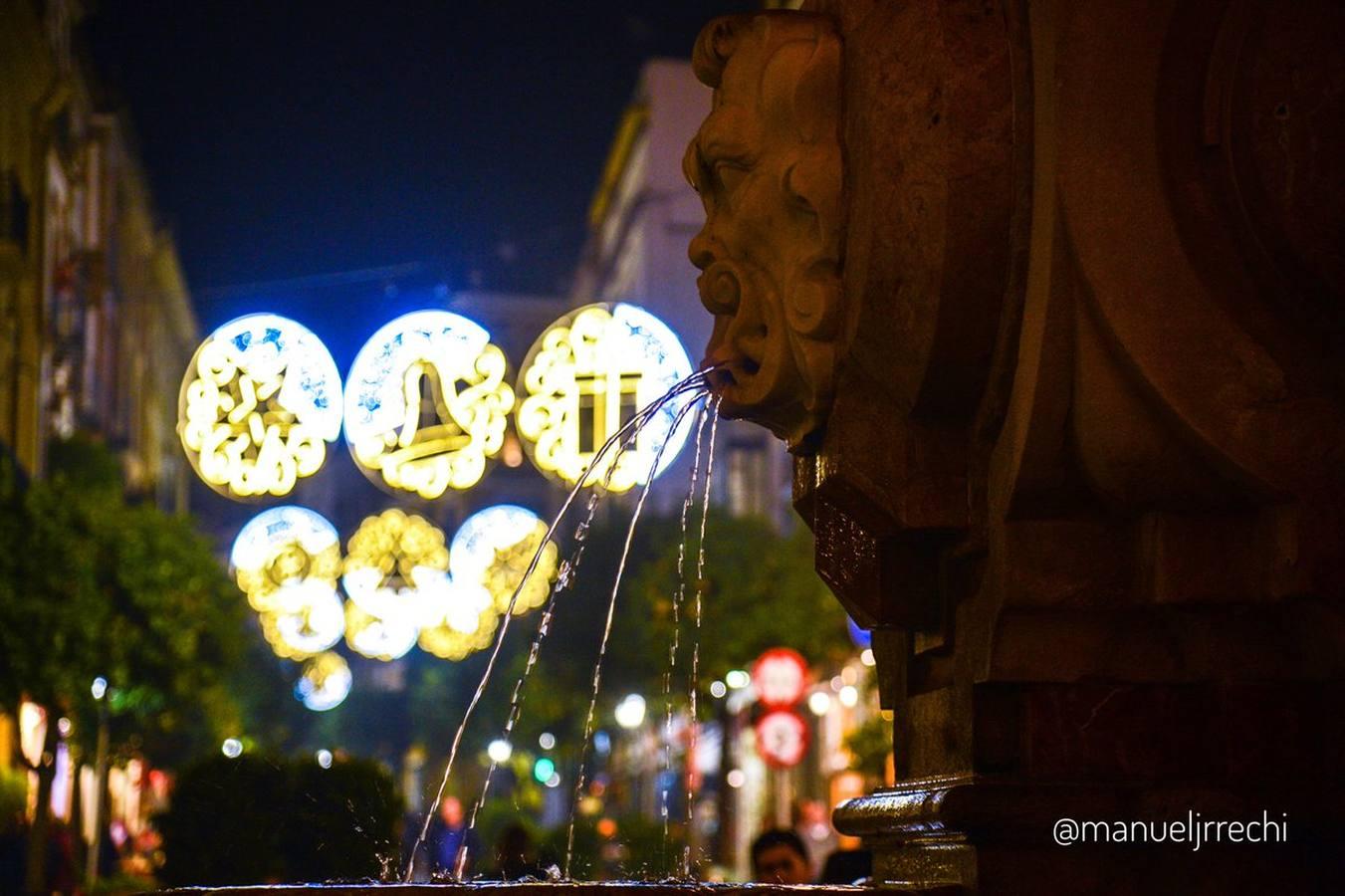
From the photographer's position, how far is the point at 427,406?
1480 centimetres

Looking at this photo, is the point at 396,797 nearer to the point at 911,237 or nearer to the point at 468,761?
the point at 911,237

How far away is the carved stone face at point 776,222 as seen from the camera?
3.70 m

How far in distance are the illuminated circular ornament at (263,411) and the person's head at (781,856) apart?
714 centimetres

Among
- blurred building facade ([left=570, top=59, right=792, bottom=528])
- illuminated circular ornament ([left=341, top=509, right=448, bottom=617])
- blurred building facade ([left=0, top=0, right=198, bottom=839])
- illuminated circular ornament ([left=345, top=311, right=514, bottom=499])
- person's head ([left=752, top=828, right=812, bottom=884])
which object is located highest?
blurred building facade ([left=570, top=59, right=792, bottom=528])

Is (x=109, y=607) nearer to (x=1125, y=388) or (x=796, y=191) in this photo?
(x=796, y=191)

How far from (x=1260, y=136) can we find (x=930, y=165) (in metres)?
0.61

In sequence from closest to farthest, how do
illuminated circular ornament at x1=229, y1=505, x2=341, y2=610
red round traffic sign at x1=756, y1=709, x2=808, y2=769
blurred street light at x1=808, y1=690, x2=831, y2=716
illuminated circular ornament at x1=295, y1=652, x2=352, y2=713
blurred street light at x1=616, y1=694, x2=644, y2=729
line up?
illuminated circular ornament at x1=229, y1=505, x2=341, y2=610 < red round traffic sign at x1=756, y1=709, x2=808, y2=769 < blurred street light at x1=808, y1=690, x2=831, y2=716 < illuminated circular ornament at x1=295, y1=652, x2=352, y2=713 < blurred street light at x1=616, y1=694, x2=644, y2=729

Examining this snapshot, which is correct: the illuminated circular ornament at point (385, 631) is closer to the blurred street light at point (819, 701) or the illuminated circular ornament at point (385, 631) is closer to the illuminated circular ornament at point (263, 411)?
the illuminated circular ornament at point (263, 411)

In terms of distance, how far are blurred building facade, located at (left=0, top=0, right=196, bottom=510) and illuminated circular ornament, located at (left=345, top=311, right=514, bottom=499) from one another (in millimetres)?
12219

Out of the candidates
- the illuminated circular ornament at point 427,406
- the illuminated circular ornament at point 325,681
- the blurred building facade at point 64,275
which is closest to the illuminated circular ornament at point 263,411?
the illuminated circular ornament at point 427,406

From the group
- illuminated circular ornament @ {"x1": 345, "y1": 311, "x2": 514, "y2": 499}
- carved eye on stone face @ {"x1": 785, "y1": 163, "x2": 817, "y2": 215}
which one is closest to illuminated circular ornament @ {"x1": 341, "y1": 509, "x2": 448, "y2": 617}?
illuminated circular ornament @ {"x1": 345, "y1": 311, "x2": 514, "y2": 499}

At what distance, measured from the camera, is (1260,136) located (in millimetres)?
3355

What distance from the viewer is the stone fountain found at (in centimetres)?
326

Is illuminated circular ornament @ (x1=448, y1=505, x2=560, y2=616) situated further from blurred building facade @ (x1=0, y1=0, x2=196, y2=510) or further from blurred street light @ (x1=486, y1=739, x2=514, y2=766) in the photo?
blurred street light @ (x1=486, y1=739, x2=514, y2=766)
